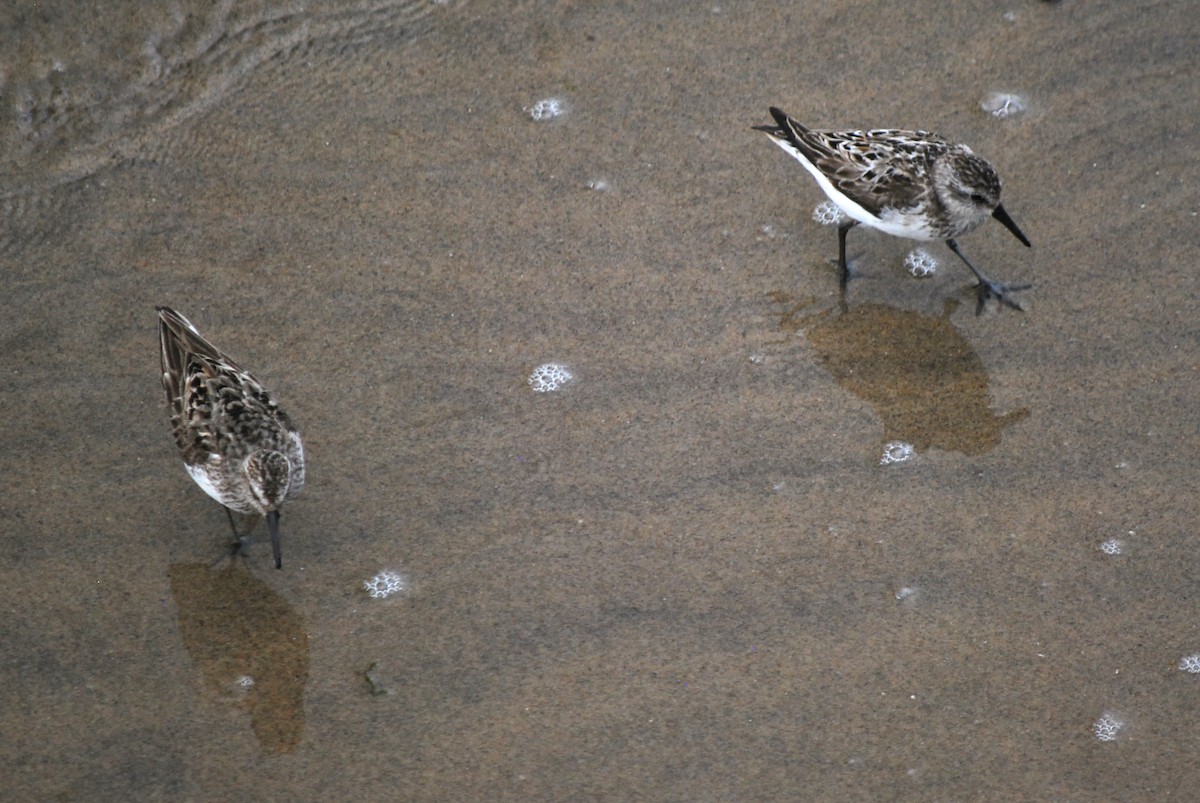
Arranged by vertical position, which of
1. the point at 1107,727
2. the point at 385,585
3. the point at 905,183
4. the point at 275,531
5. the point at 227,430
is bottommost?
the point at 1107,727

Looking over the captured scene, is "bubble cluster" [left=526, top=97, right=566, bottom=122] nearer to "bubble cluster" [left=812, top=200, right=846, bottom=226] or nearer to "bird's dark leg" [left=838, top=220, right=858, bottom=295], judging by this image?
"bubble cluster" [left=812, top=200, right=846, bottom=226]

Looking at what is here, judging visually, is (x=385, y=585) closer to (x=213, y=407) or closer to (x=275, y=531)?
(x=275, y=531)

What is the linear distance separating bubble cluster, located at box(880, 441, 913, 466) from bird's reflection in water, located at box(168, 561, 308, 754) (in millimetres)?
2136

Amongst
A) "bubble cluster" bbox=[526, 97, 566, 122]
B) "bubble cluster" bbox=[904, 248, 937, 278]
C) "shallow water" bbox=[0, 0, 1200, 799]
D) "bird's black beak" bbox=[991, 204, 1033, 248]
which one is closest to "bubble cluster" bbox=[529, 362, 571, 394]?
"shallow water" bbox=[0, 0, 1200, 799]

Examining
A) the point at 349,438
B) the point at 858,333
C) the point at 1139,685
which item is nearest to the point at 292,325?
the point at 349,438

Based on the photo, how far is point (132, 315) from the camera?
4.86m

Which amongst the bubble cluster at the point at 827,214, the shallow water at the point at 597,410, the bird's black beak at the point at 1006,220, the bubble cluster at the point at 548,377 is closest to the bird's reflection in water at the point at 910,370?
the shallow water at the point at 597,410

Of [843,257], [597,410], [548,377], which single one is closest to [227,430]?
[548,377]

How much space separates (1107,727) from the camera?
3.77 meters

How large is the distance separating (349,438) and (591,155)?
1756mm

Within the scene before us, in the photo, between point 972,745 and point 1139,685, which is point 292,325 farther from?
point 1139,685

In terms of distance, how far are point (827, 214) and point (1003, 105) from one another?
1.01 m

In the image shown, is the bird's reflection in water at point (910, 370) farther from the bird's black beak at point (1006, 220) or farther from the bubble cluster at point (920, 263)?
the bird's black beak at point (1006, 220)

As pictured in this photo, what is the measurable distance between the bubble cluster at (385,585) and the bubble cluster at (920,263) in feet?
8.26
